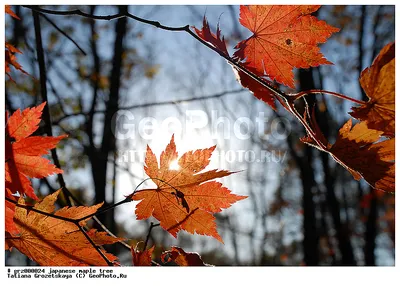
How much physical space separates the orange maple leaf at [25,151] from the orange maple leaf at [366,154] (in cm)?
45

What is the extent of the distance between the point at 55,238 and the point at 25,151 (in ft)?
0.71

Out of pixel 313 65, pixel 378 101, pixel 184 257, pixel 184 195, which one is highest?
pixel 313 65

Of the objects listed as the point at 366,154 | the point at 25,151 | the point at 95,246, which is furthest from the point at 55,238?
the point at 366,154

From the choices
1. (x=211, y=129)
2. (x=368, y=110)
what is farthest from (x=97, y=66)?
(x=368, y=110)

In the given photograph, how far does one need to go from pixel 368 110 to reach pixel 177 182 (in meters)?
0.39

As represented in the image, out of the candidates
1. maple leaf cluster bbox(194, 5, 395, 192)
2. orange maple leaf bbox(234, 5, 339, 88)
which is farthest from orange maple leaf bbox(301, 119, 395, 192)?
orange maple leaf bbox(234, 5, 339, 88)

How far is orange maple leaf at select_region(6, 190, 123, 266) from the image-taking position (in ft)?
2.49

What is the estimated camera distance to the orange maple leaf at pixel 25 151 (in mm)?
665

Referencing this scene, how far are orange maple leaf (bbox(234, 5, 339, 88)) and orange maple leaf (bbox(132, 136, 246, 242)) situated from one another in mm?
225

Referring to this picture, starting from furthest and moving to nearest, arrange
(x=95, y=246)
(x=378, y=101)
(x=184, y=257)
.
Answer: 1. (x=184, y=257)
2. (x=95, y=246)
3. (x=378, y=101)

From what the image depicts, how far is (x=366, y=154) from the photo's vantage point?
65 centimetres

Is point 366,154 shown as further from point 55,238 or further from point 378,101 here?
point 55,238

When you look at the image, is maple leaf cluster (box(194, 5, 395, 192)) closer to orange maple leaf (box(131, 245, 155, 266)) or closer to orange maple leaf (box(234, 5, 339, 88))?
orange maple leaf (box(234, 5, 339, 88))

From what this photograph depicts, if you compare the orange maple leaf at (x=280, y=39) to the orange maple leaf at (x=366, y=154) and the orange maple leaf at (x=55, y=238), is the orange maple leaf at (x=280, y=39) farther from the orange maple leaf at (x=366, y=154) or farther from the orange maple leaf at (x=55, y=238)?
the orange maple leaf at (x=55, y=238)
